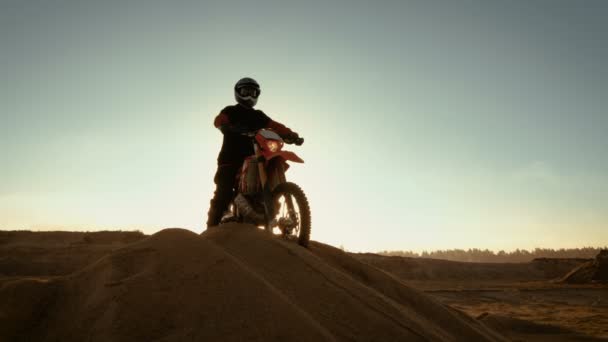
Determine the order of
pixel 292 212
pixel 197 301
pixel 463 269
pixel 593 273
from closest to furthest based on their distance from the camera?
pixel 197 301 → pixel 292 212 → pixel 593 273 → pixel 463 269

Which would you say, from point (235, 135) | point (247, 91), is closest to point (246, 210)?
point (235, 135)

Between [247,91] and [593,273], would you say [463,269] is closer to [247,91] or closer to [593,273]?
[593,273]

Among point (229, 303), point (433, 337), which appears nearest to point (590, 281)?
point (433, 337)

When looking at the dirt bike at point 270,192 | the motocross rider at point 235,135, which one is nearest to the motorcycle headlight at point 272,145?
the dirt bike at point 270,192

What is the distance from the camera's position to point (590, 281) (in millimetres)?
23281

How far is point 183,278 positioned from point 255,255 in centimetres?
95

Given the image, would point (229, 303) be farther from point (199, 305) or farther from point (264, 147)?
point (264, 147)

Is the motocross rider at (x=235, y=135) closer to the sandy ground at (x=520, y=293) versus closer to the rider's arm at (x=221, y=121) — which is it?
the rider's arm at (x=221, y=121)

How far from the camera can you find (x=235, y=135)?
17.0 feet

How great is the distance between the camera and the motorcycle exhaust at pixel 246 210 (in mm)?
4672

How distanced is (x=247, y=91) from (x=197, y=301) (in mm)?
3387

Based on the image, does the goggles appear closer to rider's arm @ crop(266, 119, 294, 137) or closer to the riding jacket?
the riding jacket

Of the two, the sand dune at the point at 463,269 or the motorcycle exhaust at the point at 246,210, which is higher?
the motorcycle exhaust at the point at 246,210

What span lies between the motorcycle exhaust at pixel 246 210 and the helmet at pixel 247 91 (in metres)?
1.38
